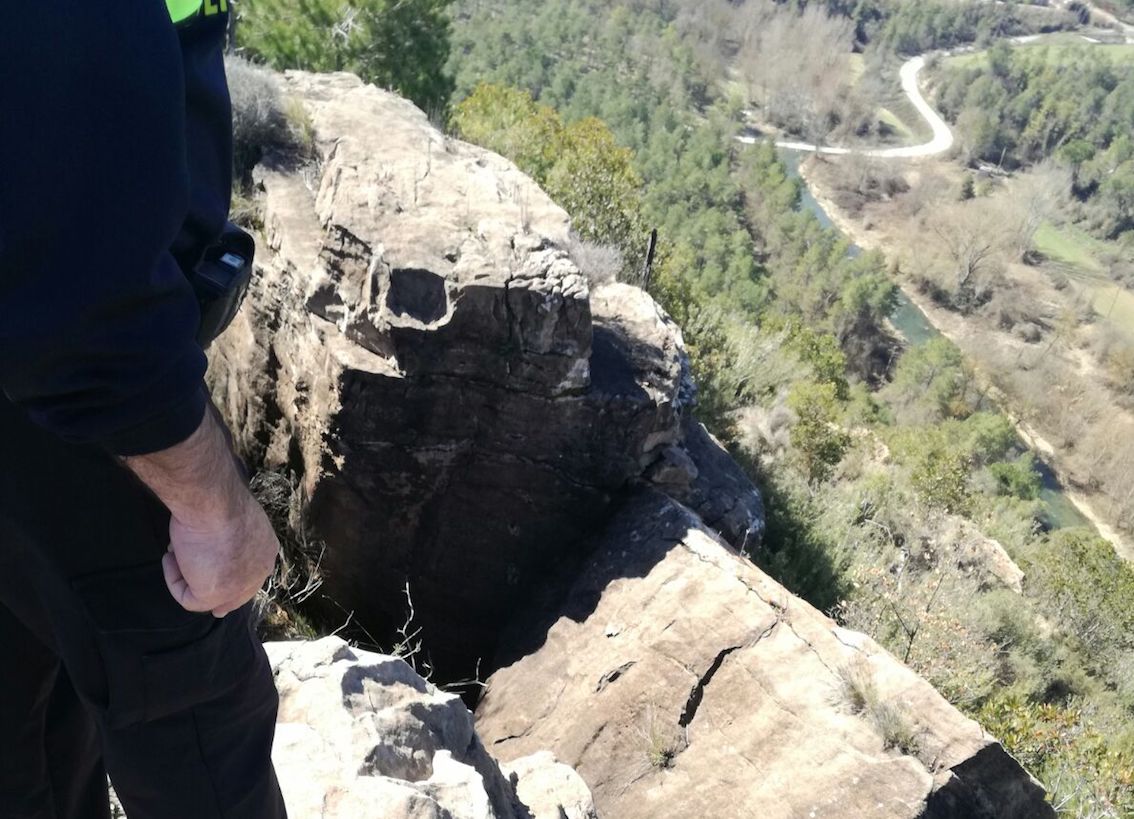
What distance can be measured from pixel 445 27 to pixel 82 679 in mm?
12033

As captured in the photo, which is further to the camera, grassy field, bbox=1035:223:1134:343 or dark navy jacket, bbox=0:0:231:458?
grassy field, bbox=1035:223:1134:343

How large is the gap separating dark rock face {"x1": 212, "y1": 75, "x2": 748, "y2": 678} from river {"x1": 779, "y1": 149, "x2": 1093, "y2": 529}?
23.1 metres

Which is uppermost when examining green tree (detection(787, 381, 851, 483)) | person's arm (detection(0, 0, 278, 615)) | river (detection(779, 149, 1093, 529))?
person's arm (detection(0, 0, 278, 615))

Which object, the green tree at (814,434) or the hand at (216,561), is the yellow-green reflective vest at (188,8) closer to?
the hand at (216,561)

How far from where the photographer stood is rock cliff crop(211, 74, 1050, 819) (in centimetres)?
371

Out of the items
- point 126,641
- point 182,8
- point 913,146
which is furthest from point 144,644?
point 913,146

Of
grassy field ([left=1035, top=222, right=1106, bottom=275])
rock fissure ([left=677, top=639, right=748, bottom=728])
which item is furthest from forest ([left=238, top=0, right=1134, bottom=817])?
grassy field ([left=1035, top=222, right=1106, bottom=275])

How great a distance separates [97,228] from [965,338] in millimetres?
45400

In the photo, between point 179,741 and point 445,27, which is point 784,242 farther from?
point 179,741

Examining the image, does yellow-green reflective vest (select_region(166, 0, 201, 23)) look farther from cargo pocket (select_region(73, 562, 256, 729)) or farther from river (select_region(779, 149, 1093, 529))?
river (select_region(779, 149, 1093, 529))

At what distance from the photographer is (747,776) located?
3.72m

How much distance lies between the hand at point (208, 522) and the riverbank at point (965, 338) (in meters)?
26.2

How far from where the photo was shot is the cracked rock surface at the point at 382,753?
2.30 m

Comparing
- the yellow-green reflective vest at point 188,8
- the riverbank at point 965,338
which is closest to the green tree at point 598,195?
the yellow-green reflective vest at point 188,8
